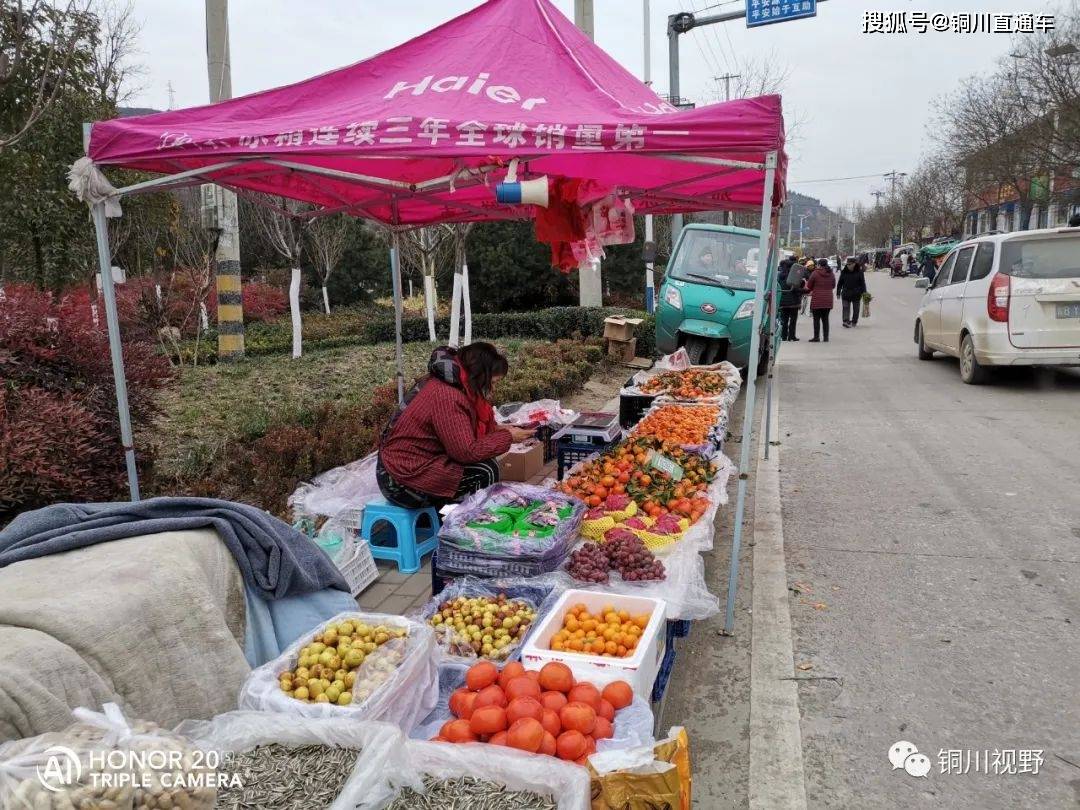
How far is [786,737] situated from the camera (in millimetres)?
3273

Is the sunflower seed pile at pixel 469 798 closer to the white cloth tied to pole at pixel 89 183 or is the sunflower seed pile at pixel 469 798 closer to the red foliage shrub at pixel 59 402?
the red foliage shrub at pixel 59 402

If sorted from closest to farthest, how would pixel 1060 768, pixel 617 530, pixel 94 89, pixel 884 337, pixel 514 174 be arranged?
pixel 1060 768, pixel 514 174, pixel 617 530, pixel 94 89, pixel 884 337

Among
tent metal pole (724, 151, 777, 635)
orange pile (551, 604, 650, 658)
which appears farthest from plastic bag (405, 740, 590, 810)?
tent metal pole (724, 151, 777, 635)

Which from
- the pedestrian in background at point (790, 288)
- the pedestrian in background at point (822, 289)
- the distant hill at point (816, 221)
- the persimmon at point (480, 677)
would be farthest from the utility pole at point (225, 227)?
the distant hill at point (816, 221)

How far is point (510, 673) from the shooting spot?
116 inches

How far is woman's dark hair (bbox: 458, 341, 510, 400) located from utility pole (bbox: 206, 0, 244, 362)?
8.24 m

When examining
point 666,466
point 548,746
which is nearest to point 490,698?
point 548,746

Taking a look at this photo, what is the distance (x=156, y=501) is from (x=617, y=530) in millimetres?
2454

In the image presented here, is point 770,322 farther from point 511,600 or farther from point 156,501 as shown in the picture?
point 156,501

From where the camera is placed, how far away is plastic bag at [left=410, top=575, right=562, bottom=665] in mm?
3434

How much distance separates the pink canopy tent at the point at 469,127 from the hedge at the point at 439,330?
29.2ft

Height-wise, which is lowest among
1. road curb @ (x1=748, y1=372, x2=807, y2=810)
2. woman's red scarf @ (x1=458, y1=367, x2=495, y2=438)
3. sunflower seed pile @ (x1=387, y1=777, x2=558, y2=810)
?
road curb @ (x1=748, y1=372, x2=807, y2=810)

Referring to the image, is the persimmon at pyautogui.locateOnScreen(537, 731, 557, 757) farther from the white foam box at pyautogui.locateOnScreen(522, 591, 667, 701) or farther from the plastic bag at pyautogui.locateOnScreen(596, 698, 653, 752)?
the white foam box at pyautogui.locateOnScreen(522, 591, 667, 701)

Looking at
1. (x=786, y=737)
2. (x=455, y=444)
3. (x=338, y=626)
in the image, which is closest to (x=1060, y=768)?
(x=786, y=737)
